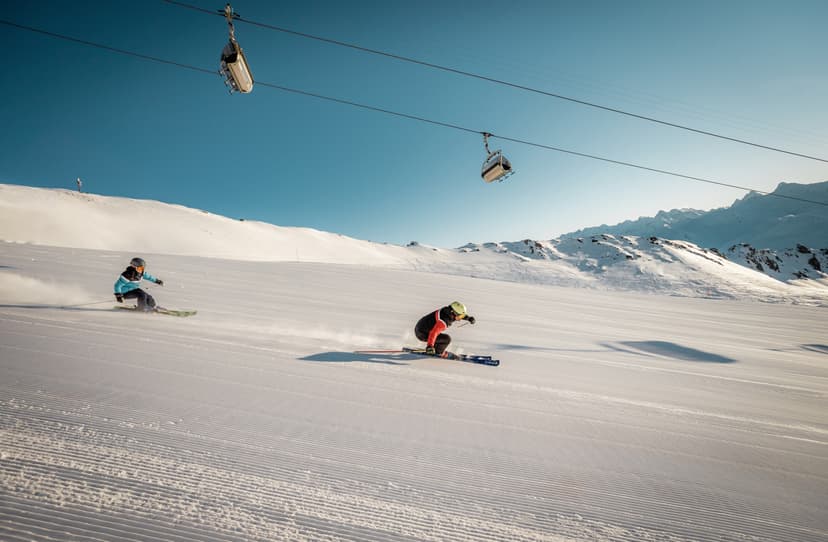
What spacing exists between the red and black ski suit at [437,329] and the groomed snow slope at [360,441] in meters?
0.35

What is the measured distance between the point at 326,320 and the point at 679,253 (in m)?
72.8

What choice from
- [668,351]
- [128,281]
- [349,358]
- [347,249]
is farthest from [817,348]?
[347,249]

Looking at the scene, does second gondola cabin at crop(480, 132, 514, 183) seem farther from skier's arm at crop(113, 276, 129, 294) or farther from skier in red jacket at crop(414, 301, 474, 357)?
skier's arm at crop(113, 276, 129, 294)

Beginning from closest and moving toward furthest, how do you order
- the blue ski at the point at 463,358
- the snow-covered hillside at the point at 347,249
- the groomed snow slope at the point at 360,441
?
1. the groomed snow slope at the point at 360,441
2. the blue ski at the point at 463,358
3. the snow-covered hillside at the point at 347,249

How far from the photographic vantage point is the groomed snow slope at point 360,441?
5.98 feet

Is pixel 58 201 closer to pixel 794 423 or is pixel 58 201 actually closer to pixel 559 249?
pixel 794 423

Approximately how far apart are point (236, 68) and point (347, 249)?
2267 inches

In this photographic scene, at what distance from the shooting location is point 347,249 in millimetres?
62250

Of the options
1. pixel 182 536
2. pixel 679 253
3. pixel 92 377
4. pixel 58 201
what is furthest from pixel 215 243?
pixel 679 253

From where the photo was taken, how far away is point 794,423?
435 cm

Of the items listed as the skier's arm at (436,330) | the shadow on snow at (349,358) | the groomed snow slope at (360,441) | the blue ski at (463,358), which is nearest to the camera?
the groomed snow slope at (360,441)

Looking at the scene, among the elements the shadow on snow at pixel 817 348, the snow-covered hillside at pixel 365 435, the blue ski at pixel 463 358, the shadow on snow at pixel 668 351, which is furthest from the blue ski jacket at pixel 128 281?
the shadow on snow at pixel 817 348

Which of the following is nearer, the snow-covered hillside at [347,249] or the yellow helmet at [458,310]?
the yellow helmet at [458,310]

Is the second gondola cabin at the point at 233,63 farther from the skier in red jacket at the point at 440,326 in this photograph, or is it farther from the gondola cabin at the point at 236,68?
the skier in red jacket at the point at 440,326
